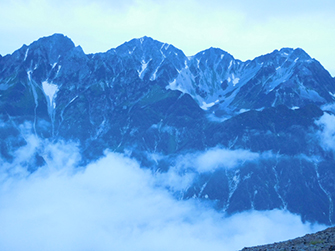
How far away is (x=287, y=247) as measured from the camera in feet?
316

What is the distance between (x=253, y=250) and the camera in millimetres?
101938

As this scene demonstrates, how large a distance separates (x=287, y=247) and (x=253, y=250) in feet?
25.9

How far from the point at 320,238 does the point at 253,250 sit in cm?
1238

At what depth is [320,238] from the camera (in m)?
99.8

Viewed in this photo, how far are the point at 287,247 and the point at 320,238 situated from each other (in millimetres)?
7769
